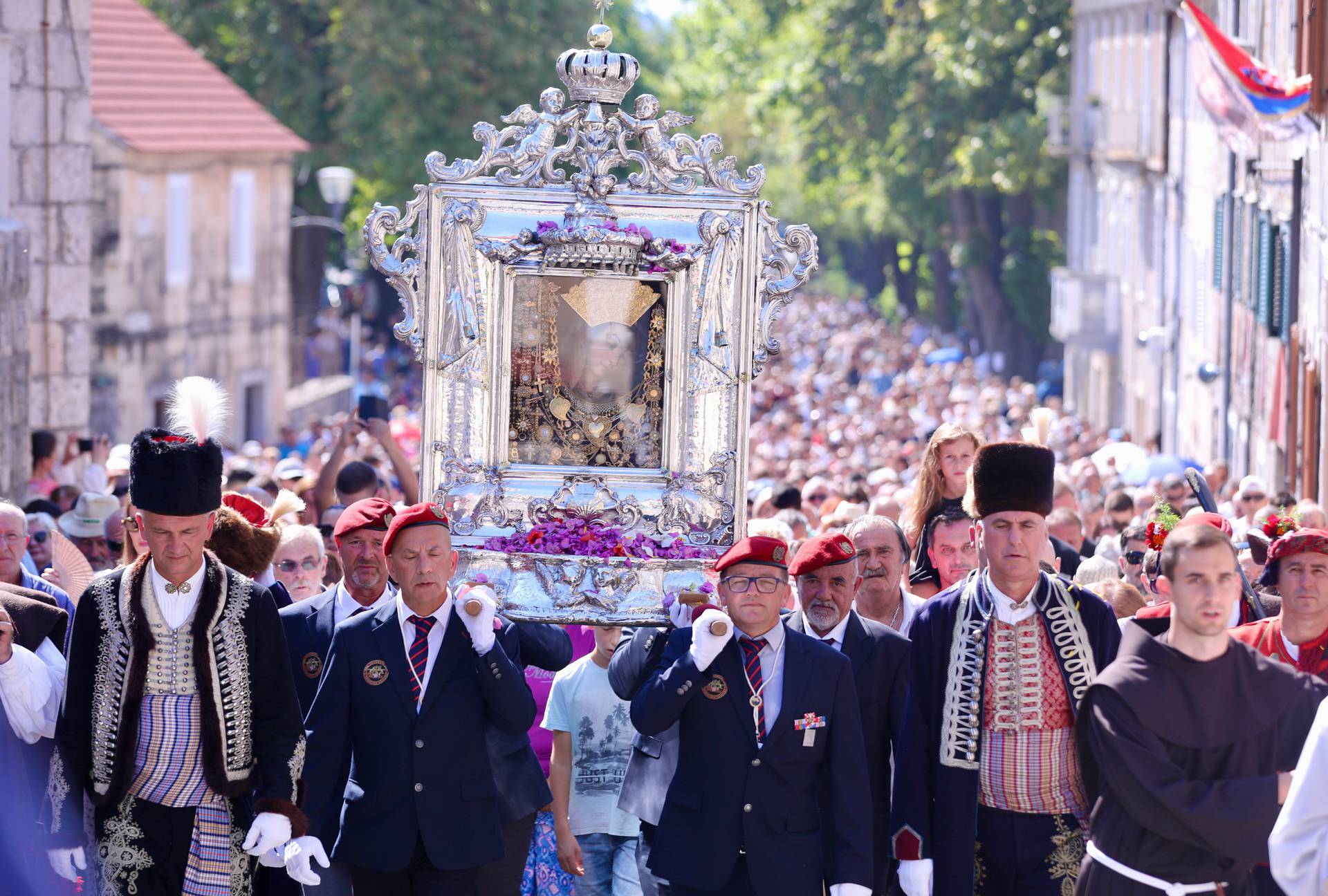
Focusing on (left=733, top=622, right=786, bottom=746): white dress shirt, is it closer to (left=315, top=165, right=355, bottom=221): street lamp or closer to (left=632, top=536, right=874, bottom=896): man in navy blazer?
(left=632, top=536, right=874, bottom=896): man in navy blazer

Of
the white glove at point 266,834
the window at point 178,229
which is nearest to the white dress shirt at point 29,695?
the white glove at point 266,834

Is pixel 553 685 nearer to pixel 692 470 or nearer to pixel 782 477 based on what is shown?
pixel 692 470

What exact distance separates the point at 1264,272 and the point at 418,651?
1937 cm

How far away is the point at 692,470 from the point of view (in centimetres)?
921

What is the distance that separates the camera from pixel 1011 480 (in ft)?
23.9

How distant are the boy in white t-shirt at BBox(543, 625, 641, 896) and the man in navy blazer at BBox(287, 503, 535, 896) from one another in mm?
919

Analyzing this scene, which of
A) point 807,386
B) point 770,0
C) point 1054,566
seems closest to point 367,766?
point 1054,566

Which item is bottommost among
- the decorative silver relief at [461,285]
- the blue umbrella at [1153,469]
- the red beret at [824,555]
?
the red beret at [824,555]

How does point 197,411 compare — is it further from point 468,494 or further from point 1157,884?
point 1157,884

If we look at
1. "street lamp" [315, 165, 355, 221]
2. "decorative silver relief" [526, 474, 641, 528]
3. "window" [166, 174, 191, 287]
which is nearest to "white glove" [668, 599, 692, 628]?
"decorative silver relief" [526, 474, 641, 528]

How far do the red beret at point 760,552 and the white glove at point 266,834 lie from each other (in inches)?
62.2

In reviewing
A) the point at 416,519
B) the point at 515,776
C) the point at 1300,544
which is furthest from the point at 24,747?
the point at 1300,544

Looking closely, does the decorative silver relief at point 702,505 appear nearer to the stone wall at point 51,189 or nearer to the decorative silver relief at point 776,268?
the decorative silver relief at point 776,268

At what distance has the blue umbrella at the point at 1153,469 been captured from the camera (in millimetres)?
18906
